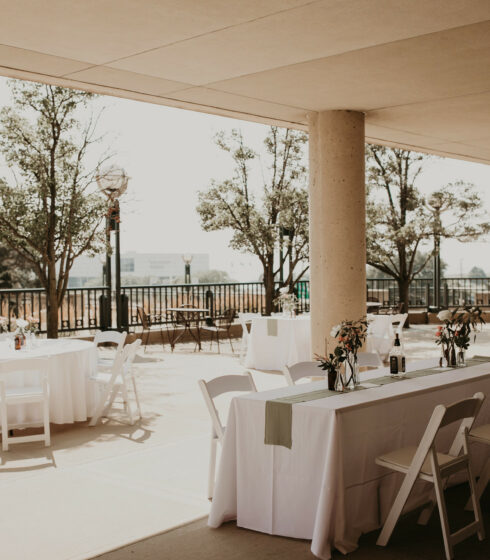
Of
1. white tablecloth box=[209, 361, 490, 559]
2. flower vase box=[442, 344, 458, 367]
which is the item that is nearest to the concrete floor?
white tablecloth box=[209, 361, 490, 559]

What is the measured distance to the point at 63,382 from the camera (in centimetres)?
671

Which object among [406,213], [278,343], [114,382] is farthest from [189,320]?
[114,382]

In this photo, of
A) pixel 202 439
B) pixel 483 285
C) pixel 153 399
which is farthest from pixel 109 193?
pixel 483 285

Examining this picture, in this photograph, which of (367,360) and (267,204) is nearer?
(367,360)

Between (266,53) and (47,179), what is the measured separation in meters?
5.98

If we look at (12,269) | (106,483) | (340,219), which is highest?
(12,269)

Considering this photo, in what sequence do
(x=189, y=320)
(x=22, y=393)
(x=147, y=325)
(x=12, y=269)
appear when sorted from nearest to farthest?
(x=22, y=393)
(x=147, y=325)
(x=189, y=320)
(x=12, y=269)

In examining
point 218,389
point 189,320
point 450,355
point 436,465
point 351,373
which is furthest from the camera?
point 189,320

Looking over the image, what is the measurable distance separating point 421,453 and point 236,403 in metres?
1.04

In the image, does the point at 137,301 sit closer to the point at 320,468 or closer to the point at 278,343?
the point at 278,343

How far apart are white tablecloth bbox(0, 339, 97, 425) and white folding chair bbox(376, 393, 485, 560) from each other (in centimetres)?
347

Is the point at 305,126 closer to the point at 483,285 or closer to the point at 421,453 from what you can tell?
the point at 421,453

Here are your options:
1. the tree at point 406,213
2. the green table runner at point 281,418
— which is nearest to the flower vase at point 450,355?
the green table runner at point 281,418

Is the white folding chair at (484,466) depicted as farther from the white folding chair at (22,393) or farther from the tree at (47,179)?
the tree at (47,179)
